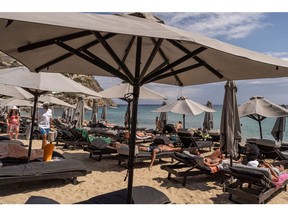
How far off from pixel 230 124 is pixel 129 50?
345cm

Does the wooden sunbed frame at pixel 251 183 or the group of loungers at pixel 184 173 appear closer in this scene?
the wooden sunbed frame at pixel 251 183

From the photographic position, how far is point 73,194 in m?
5.31

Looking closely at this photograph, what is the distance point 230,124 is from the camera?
618 cm

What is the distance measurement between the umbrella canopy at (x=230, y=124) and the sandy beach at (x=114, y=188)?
1.08 meters

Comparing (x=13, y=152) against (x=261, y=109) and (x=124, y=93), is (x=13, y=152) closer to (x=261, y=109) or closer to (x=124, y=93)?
(x=124, y=93)

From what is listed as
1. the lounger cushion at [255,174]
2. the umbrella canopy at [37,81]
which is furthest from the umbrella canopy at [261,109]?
the umbrella canopy at [37,81]

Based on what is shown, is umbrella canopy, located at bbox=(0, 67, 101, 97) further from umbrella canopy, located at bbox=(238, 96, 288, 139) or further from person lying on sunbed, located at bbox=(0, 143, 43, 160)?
umbrella canopy, located at bbox=(238, 96, 288, 139)

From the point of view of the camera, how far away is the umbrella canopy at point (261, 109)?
10164 mm

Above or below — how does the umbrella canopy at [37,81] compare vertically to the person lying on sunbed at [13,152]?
above

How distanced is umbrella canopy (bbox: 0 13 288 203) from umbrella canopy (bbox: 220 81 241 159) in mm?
1335

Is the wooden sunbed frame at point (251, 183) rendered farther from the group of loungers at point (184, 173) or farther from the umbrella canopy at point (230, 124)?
the umbrella canopy at point (230, 124)

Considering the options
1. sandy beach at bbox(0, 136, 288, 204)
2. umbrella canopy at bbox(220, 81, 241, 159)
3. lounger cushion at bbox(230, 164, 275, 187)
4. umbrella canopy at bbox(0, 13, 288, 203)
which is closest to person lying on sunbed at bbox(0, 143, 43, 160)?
sandy beach at bbox(0, 136, 288, 204)
